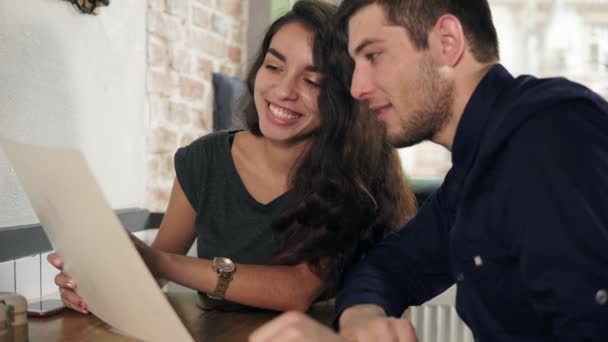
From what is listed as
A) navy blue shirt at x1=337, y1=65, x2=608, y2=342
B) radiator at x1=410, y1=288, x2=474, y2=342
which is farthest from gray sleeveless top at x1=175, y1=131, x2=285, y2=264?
radiator at x1=410, y1=288, x2=474, y2=342

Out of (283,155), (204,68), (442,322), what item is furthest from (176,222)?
(442,322)

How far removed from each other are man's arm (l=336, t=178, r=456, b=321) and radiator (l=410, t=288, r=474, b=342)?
1308 millimetres

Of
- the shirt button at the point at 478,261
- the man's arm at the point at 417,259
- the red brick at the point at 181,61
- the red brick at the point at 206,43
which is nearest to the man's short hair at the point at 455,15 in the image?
the man's arm at the point at 417,259

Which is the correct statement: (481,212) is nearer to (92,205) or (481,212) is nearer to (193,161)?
(92,205)

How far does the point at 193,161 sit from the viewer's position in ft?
5.46

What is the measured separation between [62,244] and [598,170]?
2.42 feet

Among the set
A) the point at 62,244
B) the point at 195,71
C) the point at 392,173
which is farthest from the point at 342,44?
the point at 195,71

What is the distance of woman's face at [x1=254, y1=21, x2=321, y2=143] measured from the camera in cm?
156

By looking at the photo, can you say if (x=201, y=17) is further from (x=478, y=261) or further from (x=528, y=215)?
(x=528, y=215)

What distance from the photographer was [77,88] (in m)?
1.69

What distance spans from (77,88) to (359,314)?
3.35 feet

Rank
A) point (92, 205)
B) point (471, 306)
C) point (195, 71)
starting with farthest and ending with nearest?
point (195, 71) → point (471, 306) → point (92, 205)

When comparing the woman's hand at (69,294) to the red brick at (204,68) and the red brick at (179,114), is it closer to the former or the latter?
the red brick at (179,114)

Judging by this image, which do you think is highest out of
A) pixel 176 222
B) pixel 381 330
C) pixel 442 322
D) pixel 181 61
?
pixel 181 61
